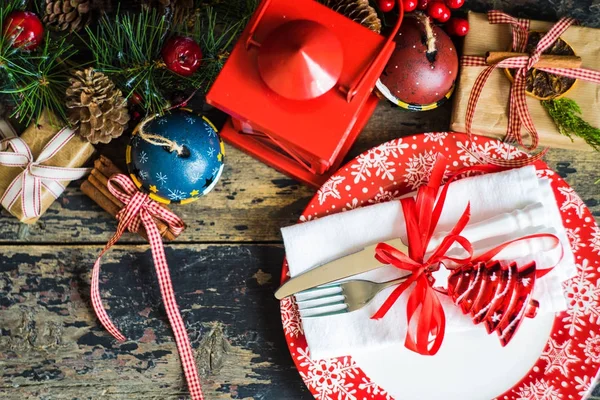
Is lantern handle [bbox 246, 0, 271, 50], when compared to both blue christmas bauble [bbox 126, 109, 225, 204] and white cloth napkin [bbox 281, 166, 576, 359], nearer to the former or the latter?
blue christmas bauble [bbox 126, 109, 225, 204]

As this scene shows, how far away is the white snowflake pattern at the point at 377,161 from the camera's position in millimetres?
898

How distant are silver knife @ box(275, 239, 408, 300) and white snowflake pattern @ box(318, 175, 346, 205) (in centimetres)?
9

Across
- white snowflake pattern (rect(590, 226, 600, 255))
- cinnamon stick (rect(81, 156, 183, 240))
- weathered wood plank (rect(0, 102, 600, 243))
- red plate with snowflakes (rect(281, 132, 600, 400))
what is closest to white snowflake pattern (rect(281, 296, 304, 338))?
red plate with snowflakes (rect(281, 132, 600, 400))

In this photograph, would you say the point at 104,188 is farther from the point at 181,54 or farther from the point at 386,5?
the point at 386,5

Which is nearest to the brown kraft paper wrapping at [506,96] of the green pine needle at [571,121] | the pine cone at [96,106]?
the green pine needle at [571,121]

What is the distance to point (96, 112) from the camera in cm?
84

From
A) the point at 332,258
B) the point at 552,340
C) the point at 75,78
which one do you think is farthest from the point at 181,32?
the point at 552,340

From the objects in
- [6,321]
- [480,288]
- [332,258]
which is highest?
[480,288]

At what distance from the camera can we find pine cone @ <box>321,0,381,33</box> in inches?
32.3

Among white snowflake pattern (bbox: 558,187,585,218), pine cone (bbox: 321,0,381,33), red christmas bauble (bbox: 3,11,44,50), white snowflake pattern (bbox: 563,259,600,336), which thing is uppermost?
pine cone (bbox: 321,0,381,33)

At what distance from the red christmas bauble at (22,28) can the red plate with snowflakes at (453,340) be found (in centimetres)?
45

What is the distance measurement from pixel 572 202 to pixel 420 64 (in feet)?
0.98

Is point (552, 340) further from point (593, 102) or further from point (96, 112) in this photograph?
point (96, 112)

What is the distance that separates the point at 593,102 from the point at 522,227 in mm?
214
